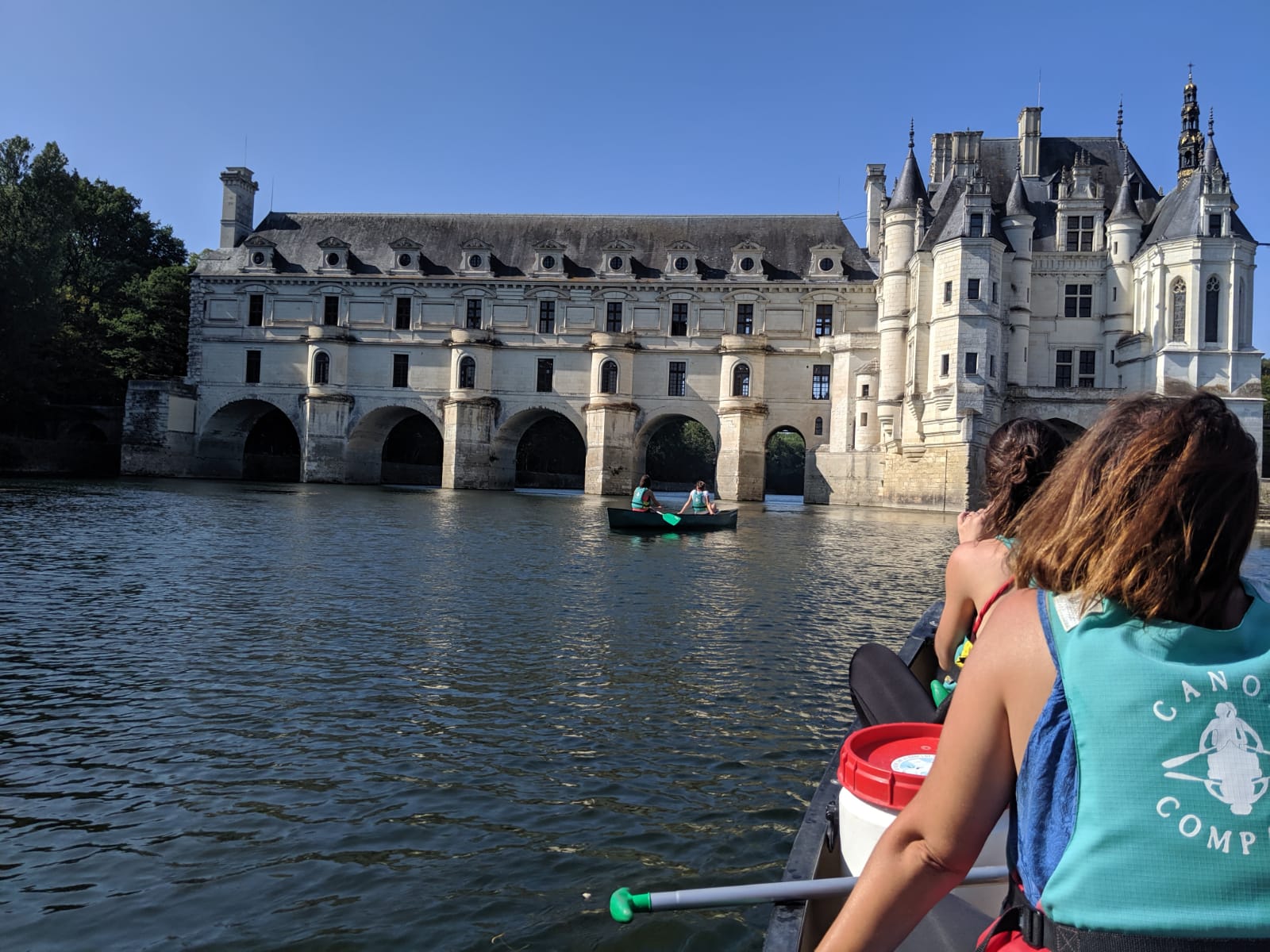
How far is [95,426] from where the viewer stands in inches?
1956

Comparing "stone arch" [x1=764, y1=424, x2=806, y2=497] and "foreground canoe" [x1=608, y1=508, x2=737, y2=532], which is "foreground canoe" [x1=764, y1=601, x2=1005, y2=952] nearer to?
"foreground canoe" [x1=608, y1=508, x2=737, y2=532]

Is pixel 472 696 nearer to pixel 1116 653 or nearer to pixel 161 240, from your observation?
pixel 1116 653

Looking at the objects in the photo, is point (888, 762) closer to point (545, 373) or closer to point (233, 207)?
point (545, 373)

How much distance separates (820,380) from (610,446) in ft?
35.1

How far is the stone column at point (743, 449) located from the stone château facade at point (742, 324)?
0.12 m

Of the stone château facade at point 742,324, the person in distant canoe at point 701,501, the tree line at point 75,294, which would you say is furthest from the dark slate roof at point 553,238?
the person in distant canoe at point 701,501

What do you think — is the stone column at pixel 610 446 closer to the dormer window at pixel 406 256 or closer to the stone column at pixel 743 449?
the stone column at pixel 743 449

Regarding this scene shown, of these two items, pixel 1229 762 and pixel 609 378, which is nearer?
pixel 1229 762

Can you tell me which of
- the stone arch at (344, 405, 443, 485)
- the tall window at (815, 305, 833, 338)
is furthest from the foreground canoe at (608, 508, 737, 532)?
the stone arch at (344, 405, 443, 485)

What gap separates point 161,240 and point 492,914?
225 ft

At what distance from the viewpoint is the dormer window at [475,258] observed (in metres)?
48.3

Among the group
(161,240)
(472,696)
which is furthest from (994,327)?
(161,240)

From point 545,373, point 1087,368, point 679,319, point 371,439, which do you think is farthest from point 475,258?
point 1087,368

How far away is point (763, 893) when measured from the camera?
2.42 metres
